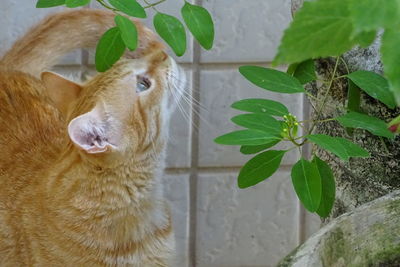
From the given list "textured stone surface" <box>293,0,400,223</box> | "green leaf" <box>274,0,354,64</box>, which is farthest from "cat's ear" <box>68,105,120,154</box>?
"green leaf" <box>274,0,354,64</box>

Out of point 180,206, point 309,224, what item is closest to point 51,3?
point 180,206

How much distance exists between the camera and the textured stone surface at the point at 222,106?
159 cm

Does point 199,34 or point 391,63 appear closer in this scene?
point 391,63

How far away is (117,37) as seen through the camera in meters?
0.92

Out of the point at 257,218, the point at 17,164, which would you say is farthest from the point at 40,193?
the point at 257,218

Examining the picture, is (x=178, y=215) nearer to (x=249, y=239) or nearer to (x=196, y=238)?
(x=196, y=238)

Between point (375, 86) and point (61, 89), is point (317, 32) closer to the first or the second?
point (375, 86)

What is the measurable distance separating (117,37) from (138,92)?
0.23 meters

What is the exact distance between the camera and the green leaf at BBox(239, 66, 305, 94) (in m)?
0.83

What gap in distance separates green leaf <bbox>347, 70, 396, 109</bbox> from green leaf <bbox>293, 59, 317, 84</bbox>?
0.08 metres

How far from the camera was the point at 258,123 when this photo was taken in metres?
0.81

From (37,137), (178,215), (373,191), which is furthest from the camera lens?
(178,215)

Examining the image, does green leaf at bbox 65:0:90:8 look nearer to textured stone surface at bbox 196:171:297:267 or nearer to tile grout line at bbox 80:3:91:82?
tile grout line at bbox 80:3:91:82

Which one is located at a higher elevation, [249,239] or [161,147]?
[161,147]
